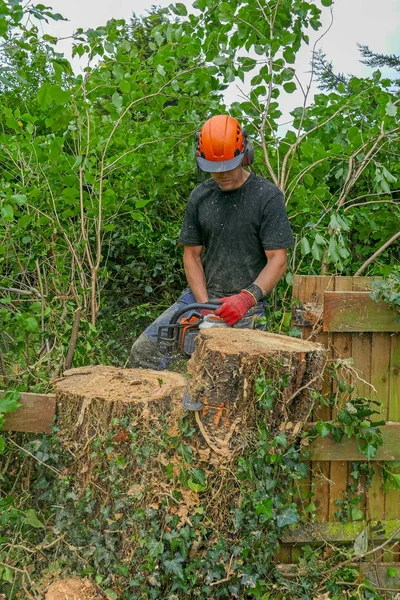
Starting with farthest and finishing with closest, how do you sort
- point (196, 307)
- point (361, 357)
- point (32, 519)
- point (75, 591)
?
point (196, 307) < point (361, 357) < point (32, 519) < point (75, 591)

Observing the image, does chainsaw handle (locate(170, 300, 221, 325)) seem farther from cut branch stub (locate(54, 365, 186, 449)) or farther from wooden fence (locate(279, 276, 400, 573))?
wooden fence (locate(279, 276, 400, 573))

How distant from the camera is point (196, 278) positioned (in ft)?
14.6

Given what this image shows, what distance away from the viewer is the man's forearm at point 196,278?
4.38 m

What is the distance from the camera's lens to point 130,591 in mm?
2793

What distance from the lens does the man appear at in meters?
3.99

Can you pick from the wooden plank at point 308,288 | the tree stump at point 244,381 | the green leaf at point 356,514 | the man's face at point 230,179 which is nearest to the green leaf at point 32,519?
the tree stump at point 244,381

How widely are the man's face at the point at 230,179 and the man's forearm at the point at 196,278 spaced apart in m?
Answer: 0.58

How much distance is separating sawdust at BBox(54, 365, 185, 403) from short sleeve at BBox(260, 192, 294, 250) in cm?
137

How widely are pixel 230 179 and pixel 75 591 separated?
2681 millimetres

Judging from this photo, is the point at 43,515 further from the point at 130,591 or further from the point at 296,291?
the point at 296,291

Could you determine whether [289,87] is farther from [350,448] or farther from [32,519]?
[32,519]

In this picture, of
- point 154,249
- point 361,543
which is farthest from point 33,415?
point 154,249

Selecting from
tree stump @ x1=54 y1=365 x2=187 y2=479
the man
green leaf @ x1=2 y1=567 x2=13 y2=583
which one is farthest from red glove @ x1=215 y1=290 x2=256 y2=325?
green leaf @ x1=2 y1=567 x2=13 y2=583

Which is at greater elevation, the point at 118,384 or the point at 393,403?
the point at 118,384
